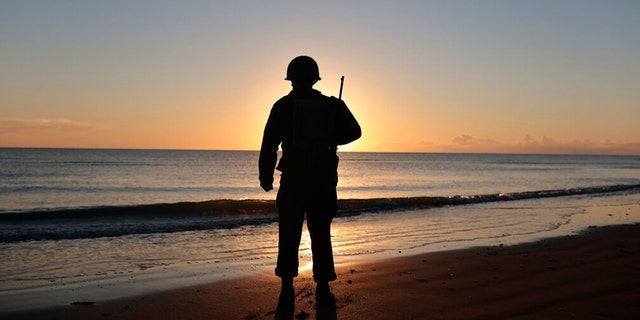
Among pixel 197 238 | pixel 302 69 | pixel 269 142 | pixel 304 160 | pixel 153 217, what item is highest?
pixel 302 69

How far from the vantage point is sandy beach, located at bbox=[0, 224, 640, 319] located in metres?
5.16

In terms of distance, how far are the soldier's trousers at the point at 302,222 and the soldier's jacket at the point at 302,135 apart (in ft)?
0.40

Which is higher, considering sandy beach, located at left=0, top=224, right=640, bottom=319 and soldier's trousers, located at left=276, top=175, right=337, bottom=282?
soldier's trousers, located at left=276, top=175, right=337, bottom=282

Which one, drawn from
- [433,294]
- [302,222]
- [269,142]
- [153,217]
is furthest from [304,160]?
[153,217]

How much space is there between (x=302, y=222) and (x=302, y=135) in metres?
0.78

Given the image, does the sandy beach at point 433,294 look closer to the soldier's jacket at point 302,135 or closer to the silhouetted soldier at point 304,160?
the silhouetted soldier at point 304,160

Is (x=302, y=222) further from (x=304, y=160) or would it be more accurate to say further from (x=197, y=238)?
(x=197, y=238)

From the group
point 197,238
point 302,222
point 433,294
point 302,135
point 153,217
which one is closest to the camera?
point 302,135

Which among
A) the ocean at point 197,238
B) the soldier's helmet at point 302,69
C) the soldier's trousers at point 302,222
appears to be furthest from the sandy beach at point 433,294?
the soldier's helmet at point 302,69

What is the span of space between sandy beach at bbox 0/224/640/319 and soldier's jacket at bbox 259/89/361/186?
1244 millimetres

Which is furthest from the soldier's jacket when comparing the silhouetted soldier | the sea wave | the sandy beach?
the sea wave

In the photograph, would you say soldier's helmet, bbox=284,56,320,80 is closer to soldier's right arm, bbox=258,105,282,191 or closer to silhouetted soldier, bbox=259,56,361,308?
silhouetted soldier, bbox=259,56,361,308

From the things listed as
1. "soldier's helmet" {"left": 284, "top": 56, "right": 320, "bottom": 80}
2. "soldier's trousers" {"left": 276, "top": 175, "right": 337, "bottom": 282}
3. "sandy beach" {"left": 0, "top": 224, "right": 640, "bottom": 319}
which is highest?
"soldier's helmet" {"left": 284, "top": 56, "right": 320, "bottom": 80}

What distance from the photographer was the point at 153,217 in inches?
683
